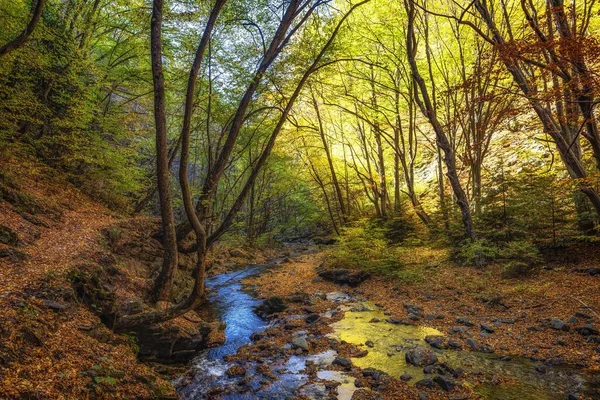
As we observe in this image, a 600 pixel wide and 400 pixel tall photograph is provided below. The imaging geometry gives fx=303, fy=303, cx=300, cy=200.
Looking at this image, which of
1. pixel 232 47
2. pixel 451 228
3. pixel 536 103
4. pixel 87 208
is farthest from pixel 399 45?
pixel 87 208

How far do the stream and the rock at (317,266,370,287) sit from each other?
4206mm

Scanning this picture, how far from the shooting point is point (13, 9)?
31.3ft

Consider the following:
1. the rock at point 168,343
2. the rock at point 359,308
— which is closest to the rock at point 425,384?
the rock at point 359,308

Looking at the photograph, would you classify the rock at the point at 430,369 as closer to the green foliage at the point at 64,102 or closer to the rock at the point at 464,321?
the rock at the point at 464,321

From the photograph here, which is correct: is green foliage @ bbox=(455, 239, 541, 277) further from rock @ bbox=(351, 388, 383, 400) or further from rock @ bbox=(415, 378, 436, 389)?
rock @ bbox=(351, 388, 383, 400)

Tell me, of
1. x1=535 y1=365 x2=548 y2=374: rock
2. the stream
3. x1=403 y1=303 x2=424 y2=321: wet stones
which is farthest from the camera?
x1=403 y1=303 x2=424 y2=321: wet stones

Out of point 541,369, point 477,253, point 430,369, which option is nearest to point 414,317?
point 430,369

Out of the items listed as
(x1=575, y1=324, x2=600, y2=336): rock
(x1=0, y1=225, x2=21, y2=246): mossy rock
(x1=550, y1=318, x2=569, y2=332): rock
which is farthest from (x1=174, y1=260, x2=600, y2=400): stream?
(x1=0, y1=225, x2=21, y2=246): mossy rock

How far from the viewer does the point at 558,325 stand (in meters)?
6.26

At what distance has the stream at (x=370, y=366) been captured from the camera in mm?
4598

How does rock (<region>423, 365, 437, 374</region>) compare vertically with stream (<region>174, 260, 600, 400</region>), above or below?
above

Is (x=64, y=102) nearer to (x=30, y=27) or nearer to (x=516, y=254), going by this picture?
(x=30, y=27)

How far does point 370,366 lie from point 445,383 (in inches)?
52.7

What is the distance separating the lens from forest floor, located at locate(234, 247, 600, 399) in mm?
5402
